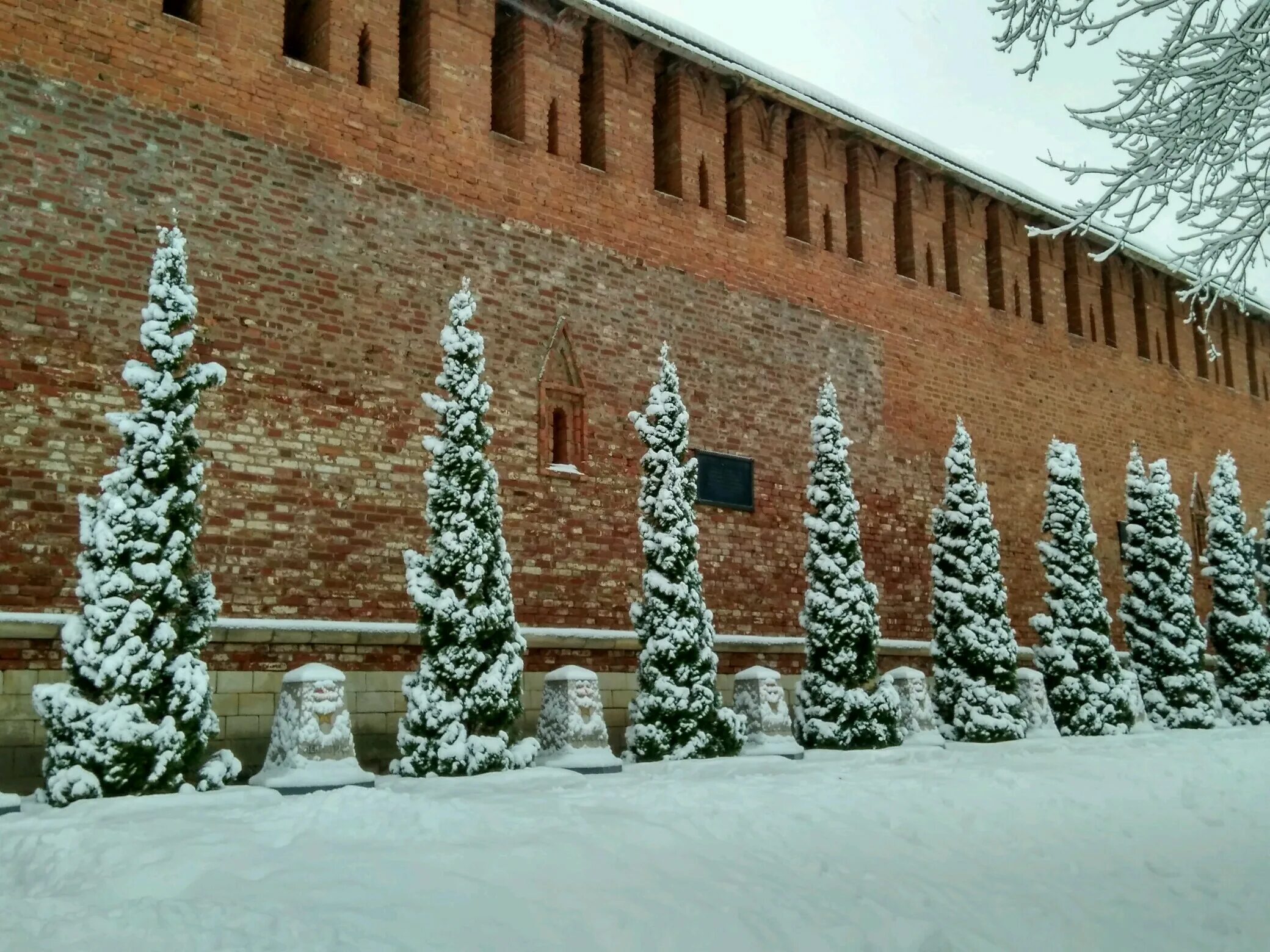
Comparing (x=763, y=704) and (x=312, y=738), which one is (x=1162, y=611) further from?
(x=312, y=738)

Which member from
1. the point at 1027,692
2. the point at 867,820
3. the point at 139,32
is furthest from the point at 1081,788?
the point at 139,32

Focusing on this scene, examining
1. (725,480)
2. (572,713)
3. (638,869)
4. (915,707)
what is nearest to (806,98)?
(725,480)

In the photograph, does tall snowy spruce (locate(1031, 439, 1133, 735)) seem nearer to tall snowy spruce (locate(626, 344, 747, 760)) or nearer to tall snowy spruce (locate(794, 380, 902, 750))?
tall snowy spruce (locate(794, 380, 902, 750))

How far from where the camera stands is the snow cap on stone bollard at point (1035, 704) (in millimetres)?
→ 14297

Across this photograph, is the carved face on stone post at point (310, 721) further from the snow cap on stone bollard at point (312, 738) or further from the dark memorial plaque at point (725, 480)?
the dark memorial plaque at point (725, 480)

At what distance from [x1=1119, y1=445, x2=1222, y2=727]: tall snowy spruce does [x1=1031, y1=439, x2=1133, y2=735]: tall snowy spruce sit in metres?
1.53

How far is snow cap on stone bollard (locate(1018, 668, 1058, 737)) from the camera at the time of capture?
46.9 ft

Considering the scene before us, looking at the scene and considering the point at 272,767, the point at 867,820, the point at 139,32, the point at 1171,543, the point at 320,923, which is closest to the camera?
the point at 320,923

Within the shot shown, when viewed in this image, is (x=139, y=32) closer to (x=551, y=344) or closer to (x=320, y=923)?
(x=551, y=344)

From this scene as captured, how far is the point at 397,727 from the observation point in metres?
10.6

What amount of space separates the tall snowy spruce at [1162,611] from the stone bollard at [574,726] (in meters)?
9.38

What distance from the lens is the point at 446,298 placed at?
11.8 m

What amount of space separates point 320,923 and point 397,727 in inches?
225

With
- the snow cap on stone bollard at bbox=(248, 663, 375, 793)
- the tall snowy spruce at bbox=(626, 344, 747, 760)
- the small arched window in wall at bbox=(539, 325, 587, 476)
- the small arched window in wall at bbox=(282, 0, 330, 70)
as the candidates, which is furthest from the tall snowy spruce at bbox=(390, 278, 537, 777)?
the small arched window in wall at bbox=(282, 0, 330, 70)
